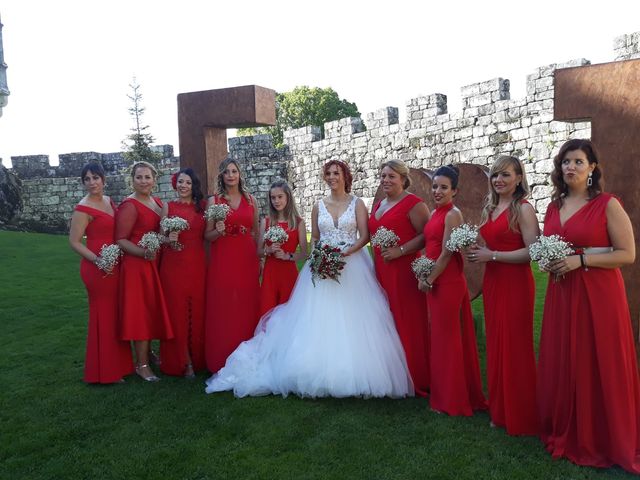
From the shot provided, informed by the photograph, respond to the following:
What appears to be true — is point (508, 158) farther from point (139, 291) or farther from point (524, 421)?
point (139, 291)

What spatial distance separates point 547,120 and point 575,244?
1131 cm

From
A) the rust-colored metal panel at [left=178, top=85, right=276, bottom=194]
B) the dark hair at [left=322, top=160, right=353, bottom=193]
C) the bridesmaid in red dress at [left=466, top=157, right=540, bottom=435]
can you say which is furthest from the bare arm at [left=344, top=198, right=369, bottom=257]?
the rust-colored metal panel at [left=178, top=85, right=276, bottom=194]

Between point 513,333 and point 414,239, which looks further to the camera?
point 414,239

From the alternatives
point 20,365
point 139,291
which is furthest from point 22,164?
point 139,291

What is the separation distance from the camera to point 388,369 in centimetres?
580

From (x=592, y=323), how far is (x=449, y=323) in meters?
1.35

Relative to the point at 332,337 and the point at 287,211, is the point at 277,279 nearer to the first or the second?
the point at 287,211

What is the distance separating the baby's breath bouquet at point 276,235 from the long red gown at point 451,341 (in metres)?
1.71

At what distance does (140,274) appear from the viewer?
6.79m

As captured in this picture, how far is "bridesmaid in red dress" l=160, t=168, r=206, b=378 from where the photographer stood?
695 centimetres

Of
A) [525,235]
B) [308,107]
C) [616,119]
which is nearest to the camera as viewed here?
[525,235]

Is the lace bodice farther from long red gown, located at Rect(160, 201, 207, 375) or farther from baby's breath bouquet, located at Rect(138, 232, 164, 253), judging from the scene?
baby's breath bouquet, located at Rect(138, 232, 164, 253)

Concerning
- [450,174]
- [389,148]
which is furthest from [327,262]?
[389,148]

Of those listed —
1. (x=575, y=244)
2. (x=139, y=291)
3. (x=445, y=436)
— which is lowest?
(x=445, y=436)
